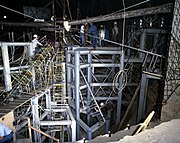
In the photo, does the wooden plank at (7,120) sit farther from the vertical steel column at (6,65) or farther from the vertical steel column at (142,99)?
the vertical steel column at (142,99)

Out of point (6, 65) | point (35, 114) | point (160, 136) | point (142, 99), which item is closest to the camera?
point (160, 136)

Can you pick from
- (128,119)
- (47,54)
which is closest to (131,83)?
(128,119)

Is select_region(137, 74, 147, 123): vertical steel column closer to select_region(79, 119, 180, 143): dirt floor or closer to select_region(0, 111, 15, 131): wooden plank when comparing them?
select_region(79, 119, 180, 143): dirt floor

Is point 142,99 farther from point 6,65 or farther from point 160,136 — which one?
point 6,65

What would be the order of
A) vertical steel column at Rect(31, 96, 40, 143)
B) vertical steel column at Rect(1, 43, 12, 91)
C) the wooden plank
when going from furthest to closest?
vertical steel column at Rect(1, 43, 12, 91) < vertical steel column at Rect(31, 96, 40, 143) < the wooden plank

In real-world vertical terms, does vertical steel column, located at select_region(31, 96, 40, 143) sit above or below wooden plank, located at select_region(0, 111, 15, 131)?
below

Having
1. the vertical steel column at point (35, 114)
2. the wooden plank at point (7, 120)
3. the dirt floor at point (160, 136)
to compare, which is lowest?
the vertical steel column at point (35, 114)

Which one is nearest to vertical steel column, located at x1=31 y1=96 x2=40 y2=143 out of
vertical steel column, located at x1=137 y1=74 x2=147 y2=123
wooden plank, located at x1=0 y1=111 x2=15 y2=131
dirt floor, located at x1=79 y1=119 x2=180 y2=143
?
wooden plank, located at x1=0 y1=111 x2=15 y2=131

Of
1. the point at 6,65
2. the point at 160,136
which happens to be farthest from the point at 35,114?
the point at 160,136

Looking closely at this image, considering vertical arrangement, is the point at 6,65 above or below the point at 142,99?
above

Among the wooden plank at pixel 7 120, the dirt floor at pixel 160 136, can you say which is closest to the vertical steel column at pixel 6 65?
the wooden plank at pixel 7 120

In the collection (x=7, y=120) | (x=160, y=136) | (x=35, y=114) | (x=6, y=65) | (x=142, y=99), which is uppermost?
(x=6, y=65)

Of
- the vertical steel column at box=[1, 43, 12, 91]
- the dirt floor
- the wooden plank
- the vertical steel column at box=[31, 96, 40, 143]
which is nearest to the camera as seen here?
the dirt floor

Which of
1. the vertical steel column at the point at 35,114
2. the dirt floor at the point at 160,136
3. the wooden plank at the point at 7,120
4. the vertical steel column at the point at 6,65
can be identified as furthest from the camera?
the vertical steel column at the point at 6,65
